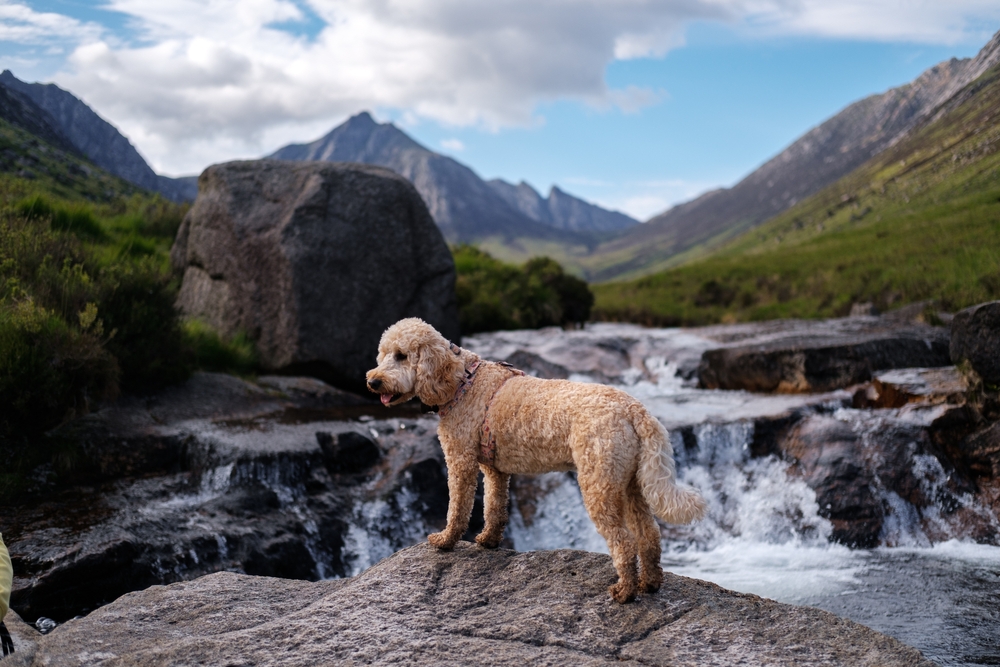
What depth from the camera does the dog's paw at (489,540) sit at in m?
5.40

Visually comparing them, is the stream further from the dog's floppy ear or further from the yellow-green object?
the yellow-green object

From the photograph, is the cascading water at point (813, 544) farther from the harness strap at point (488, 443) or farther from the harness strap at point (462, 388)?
the harness strap at point (462, 388)

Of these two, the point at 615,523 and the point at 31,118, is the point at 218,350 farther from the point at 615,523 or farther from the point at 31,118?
the point at 31,118

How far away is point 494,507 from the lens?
17.9ft

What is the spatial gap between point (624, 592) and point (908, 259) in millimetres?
18202

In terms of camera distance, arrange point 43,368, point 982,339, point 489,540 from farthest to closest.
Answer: point 982,339 → point 43,368 → point 489,540

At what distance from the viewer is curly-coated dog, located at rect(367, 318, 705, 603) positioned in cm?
441

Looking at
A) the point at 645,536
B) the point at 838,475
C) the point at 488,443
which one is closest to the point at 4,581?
the point at 488,443

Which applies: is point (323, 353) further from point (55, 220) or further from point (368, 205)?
point (55, 220)

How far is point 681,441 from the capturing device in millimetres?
10570

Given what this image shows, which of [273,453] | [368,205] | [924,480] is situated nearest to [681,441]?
[924,480]

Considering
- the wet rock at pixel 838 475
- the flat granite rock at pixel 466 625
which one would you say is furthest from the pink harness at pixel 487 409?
the wet rock at pixel 838 475

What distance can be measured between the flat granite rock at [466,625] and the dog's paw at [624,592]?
53 millimetres

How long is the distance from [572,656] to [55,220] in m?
15.9
